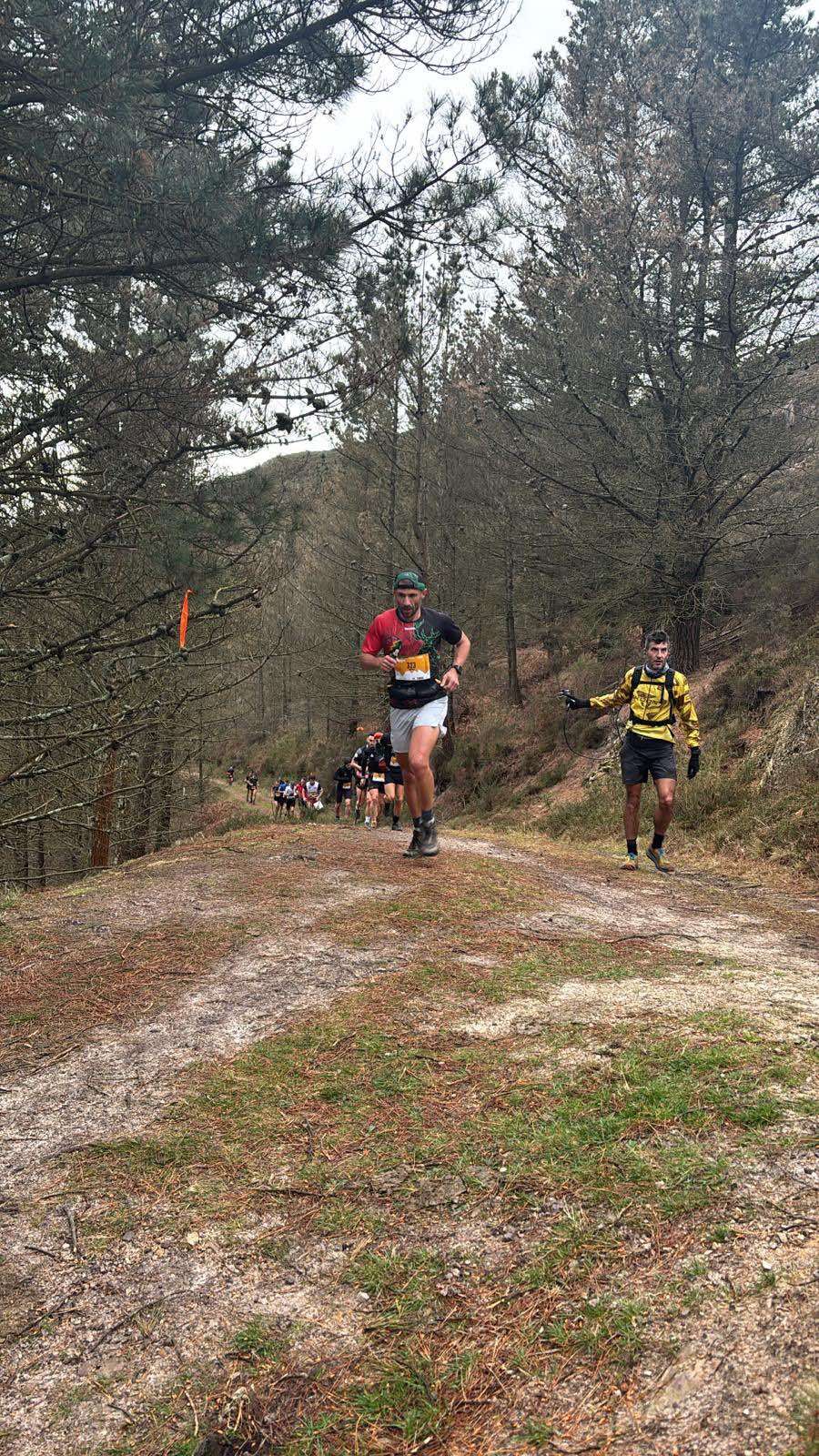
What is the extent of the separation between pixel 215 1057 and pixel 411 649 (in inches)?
167

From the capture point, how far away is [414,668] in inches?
281

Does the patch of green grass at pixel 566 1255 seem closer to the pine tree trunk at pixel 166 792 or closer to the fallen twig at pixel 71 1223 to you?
the fallen twig at pixel 71 1223

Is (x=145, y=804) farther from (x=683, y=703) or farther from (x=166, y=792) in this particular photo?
(x=683, y=703)

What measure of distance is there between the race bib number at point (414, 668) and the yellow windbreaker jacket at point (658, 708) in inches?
77.6

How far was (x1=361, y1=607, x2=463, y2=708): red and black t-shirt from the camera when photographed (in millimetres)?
7133

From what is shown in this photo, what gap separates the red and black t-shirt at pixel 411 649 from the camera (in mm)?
7133

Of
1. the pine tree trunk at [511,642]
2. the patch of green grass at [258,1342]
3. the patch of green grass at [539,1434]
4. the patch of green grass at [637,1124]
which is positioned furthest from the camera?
the pine tree trunk at [511,642]

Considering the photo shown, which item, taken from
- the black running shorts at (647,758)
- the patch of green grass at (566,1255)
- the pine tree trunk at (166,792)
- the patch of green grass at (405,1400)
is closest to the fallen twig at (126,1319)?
the patch of green grass at (405,1400)

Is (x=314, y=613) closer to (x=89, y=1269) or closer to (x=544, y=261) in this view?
(x=544, y=261)

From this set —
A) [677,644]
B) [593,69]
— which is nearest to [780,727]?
[677,644]

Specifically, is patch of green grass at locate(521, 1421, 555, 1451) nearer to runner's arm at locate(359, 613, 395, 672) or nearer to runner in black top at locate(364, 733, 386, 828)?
runner's arm at locate(359, 613, 395, 672)

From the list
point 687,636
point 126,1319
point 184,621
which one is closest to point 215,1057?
point 126,1319

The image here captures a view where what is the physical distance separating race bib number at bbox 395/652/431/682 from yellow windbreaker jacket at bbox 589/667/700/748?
197 centimetres

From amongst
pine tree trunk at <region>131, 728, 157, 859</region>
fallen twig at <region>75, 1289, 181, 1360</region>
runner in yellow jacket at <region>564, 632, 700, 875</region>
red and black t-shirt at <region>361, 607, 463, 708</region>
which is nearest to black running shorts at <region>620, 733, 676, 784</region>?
runner in yellow jacket at <region>564, 632, 700, 875</region>
